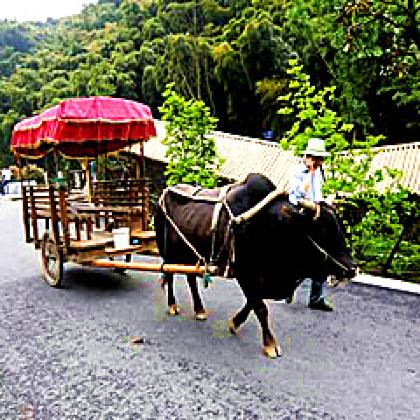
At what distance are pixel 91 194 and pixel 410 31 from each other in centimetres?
487

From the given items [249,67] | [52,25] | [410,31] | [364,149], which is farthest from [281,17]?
[52,25]

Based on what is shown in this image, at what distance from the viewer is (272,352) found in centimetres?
371

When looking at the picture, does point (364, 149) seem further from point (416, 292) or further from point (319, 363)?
point (319, 363)

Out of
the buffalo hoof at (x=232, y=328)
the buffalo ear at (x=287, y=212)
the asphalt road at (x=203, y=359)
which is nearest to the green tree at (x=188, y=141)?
the asphalt road at (x=203, y=359)

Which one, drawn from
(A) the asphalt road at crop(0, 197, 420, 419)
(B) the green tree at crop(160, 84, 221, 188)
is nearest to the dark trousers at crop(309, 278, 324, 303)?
(A) the asphalt road at crop(0, 197, 420, 419)

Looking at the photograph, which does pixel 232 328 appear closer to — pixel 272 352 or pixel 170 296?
pixel 272 352

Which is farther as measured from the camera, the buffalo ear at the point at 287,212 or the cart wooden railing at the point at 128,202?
the cart wooden railing at the point at 128,202

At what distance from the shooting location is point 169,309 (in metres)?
4.80

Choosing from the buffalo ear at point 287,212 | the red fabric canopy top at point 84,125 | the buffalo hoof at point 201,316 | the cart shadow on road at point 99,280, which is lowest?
the cart shadow on road at point 99,280

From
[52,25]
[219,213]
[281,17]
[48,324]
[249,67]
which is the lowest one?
[48,324]

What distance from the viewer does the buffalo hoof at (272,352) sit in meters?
3.71

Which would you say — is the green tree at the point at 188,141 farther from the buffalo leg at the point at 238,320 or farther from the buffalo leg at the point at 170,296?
the buffalo leg at the point at 238,320

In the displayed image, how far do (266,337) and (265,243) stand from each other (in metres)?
0.72

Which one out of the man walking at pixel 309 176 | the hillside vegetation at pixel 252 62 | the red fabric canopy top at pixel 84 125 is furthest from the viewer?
the hillside vegetation at pixel 252 62
